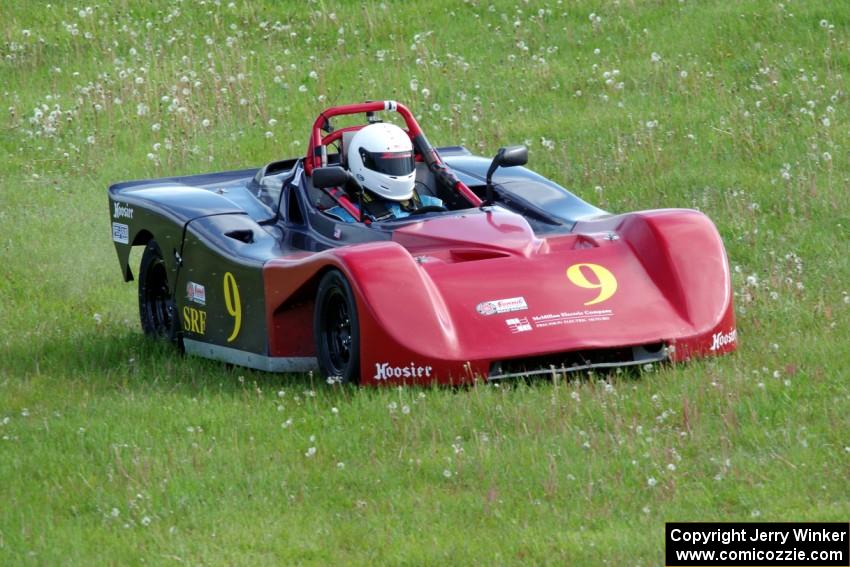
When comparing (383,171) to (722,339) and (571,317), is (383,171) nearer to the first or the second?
(571,317)

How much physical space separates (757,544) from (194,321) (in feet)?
19.5

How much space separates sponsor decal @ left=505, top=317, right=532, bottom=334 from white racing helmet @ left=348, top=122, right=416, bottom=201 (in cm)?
222

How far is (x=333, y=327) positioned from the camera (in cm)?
1053

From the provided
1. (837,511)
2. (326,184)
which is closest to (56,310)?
(326,184)

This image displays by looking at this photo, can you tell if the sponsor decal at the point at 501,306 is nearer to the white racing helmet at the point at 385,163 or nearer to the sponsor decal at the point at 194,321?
the white racing helmet at the point at 385,163

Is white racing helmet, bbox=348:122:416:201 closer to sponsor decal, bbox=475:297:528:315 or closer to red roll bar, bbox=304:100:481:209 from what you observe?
red roll bar, bbox=304:100:481:209

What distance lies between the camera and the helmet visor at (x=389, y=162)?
1184cm

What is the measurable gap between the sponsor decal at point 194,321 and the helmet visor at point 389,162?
5.29 feet

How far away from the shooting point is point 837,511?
7332mm

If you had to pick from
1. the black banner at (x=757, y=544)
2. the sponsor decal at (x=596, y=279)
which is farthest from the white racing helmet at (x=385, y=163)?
the black banner at (x=757, y=544)

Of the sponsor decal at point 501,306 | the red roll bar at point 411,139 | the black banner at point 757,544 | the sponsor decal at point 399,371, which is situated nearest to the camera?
the black banner at point 757,544

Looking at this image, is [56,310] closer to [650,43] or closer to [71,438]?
[71,438]

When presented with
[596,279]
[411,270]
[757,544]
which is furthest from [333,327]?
[757,544]

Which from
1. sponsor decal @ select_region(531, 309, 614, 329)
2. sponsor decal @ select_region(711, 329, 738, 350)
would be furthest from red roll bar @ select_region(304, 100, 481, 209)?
sponsor decal @ select_region(711, 329, 738, 350)
